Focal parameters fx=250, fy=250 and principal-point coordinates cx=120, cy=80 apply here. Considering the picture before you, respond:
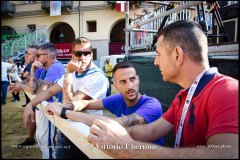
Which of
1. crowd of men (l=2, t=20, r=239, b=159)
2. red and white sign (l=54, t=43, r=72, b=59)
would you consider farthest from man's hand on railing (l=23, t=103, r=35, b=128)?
red and white sign (l=54, t=43, r=72, b=59)

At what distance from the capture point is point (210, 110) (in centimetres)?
115

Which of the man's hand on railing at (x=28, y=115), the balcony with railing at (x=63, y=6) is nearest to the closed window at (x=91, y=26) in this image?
the balcony with railing at (x=63, y=6)

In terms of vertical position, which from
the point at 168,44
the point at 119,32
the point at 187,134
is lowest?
the point at 187,134

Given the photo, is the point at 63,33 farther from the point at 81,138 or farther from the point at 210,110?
the point at 210,110

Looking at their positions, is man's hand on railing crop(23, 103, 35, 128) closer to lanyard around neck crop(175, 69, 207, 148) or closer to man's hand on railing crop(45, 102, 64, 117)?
man's hand on railing crop(45, 102, 64, 117)

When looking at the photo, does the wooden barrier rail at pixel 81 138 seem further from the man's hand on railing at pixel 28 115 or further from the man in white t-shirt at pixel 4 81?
the man's hand on railing at pixel 28 115

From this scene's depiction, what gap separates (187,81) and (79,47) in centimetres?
149

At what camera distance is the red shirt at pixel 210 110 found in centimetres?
104

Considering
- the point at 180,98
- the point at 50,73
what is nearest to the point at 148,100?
the point at 180,98

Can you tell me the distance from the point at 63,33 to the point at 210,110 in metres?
23.6

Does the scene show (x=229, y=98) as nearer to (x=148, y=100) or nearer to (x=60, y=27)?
(x=148, y=100)

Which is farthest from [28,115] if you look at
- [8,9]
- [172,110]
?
[8,9]

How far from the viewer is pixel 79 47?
2.65m

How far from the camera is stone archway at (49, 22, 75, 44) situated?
23.4 m
